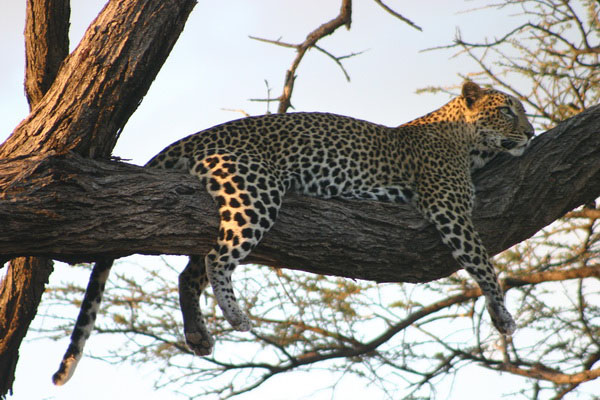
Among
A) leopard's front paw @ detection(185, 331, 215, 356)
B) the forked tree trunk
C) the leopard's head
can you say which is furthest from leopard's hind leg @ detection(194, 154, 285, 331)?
the leopard's head

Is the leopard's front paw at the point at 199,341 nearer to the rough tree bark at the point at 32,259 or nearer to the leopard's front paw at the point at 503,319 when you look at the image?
the rough tree bark at the point at 32,259

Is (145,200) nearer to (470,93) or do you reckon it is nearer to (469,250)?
(469,250)

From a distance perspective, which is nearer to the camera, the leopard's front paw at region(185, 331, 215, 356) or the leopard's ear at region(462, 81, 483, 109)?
the leopard's front paw at region(185, 331, 215, 356)

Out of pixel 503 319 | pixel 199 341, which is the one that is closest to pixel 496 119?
pixel 503 319

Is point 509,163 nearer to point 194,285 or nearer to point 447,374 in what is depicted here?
point 194,285

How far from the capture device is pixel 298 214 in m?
6.05

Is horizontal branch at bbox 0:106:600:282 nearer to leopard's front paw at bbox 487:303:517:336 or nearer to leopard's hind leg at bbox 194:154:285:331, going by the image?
leopard's hind leg at bbox 194:154:285:331

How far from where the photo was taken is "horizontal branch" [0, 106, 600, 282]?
5.12 m

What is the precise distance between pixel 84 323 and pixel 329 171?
93.5 inches

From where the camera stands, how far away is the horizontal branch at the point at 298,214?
16.8 feet

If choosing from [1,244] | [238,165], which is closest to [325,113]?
[238,165]

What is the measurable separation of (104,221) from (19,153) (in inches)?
31.9

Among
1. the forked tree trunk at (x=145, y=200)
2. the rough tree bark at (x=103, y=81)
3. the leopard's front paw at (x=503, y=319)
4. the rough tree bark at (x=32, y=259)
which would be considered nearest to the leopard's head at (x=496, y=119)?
the forked tree trunk at (x=145, y=200)

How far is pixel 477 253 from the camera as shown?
21.2 feet
